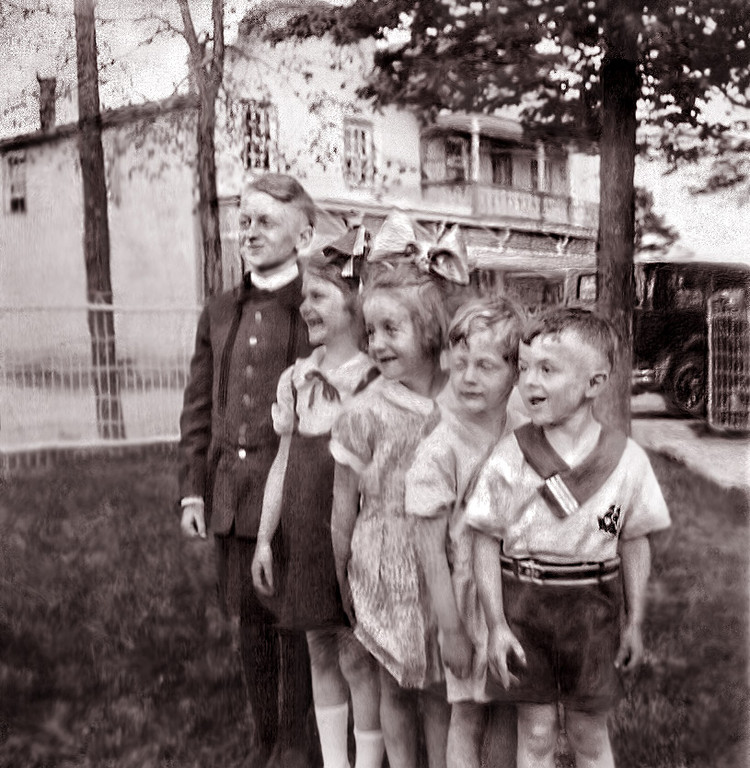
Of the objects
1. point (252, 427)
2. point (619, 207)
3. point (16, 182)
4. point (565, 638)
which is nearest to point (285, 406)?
point (252, 427)

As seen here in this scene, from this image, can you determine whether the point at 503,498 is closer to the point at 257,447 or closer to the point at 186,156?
the point at 257,447

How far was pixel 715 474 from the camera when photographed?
3143mm

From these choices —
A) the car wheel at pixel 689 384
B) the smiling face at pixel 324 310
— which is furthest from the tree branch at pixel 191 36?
the car wheel at pixel 689 384

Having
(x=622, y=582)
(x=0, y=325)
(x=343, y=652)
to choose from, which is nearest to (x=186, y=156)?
(x=0, y=325)

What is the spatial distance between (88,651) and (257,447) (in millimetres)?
1142

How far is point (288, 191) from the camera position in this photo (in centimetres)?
321

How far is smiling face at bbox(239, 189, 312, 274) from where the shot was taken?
3.21 meters

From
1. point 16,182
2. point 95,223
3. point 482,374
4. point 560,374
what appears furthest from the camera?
point 16,182

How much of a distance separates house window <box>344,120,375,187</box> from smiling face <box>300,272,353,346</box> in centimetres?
35

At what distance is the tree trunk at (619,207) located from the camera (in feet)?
9.98

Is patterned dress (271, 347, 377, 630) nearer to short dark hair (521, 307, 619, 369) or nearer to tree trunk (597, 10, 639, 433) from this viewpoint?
short dark hair (521, 307, 619, 369)

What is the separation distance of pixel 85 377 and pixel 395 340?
1306 millimetres

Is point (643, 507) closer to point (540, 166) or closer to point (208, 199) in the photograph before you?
point (540, 166)

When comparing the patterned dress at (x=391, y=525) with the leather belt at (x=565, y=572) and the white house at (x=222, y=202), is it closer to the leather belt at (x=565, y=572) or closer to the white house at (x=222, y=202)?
the leather belt at (x=565, y=572)
